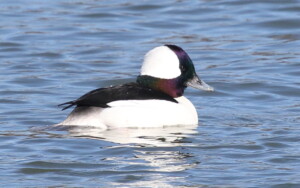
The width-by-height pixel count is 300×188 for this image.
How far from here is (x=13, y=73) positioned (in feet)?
55.0

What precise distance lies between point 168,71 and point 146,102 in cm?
64

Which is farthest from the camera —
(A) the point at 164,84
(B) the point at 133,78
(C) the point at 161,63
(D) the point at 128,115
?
(B) the point at 133,78

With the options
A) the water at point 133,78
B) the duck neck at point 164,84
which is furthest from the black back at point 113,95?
the water at point 133,78

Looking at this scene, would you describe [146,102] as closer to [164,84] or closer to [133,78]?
[164,84]

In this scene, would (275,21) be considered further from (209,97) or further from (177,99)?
(177,99)

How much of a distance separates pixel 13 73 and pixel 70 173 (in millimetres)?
6162

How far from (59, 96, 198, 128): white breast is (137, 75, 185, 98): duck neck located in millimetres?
380

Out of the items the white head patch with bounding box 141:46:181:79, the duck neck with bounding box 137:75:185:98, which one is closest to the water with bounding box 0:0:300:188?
the duck neck with bounding box 137:75:185:98

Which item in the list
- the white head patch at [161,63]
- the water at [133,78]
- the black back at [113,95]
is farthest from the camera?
the white head patch at [161,63]

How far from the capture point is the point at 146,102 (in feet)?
42.8

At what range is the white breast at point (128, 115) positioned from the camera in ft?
42.4

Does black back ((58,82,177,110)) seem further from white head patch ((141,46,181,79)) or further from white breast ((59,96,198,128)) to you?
white head patch ((141,46,181,79))

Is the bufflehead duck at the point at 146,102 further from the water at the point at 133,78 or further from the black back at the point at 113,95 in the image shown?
the water at the point at 133,78

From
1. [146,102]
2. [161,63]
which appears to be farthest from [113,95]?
[161,63]
